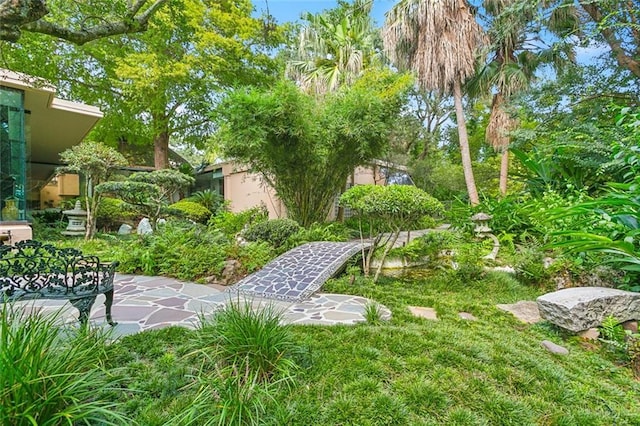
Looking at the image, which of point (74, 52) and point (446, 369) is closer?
point (446, 369)

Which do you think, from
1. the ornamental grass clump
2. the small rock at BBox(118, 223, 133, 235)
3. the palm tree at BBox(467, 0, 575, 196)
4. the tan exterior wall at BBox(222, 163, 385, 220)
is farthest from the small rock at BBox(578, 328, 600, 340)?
the small rock at BBox(118, 223, 133, 235)

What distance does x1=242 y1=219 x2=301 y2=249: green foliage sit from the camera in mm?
6555

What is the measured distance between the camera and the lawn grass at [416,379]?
5.71ft

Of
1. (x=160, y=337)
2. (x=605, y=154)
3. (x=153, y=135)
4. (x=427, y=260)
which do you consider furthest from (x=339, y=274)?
(x=153, y=135)

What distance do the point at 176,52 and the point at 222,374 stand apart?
1251 centimetres

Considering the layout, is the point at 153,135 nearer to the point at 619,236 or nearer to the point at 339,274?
the point at 339,274

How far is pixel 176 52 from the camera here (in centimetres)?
1133

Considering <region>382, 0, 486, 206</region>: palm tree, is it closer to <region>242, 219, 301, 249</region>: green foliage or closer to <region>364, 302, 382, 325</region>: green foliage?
<region>242, 219, 301, 249</region>: green foliage

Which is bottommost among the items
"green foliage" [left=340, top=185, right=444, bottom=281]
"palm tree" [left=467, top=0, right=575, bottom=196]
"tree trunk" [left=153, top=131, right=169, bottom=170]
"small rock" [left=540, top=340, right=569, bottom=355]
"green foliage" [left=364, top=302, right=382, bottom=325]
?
"small rock" [left=540, top=340, right=569, bottom=355]

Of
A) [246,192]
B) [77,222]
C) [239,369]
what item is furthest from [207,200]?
[239,369]

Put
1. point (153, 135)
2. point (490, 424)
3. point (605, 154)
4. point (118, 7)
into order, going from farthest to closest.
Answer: point (153, 135) → point (605, 154) → point (118, 7) → point (490, 424)

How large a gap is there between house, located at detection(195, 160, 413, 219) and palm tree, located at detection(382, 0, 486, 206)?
2951 millimetres

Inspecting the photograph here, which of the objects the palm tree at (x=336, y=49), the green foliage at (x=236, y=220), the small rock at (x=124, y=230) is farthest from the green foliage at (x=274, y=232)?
the palm tree at (x=336, y=49)

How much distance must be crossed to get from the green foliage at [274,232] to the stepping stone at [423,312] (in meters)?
3.47
